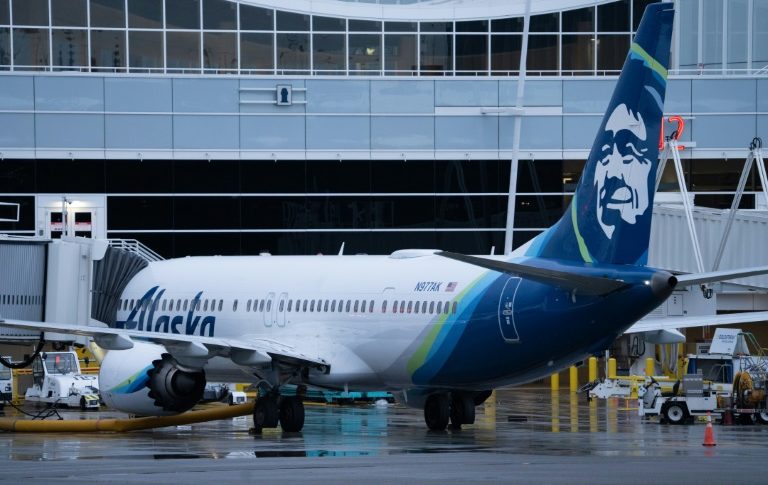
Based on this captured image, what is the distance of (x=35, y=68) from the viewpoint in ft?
155

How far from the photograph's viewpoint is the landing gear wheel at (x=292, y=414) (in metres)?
28.0

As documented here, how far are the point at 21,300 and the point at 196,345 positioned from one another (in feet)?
20.1

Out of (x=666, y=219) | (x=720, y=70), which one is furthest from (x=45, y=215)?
(x=720, y=70)

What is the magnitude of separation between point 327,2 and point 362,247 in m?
8.32

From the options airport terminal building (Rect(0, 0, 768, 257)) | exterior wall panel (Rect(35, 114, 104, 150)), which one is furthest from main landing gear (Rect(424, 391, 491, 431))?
exterior wall panel (Rect(35, 114, 104, 150))

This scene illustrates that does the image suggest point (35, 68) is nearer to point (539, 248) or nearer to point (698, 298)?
point (698, 298)

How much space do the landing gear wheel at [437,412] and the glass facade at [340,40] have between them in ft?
70.2

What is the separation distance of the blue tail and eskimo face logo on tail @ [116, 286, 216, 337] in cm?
1003

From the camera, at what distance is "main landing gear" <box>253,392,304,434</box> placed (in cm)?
2792

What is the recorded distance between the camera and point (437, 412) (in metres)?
29.2

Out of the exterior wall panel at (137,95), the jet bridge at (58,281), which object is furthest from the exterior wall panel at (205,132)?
the jet bridge at (58,281)

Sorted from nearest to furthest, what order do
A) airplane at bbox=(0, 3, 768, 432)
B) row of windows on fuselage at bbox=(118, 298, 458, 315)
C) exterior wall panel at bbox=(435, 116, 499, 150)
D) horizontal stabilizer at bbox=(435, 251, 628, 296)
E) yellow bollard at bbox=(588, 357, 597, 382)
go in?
1. horizontal stabilizer at bbox=(435, 251, 628, 296)
2. airplane at bbox=(0, 3, 768, 432)
3. row of windows on fuselage at bbox=(118, 298, 458, 315)
4. yellow bollard at bbox=(588, 357, 597, 382)
5. exterior wall panel at bbox=(435, 116, 499, 150)

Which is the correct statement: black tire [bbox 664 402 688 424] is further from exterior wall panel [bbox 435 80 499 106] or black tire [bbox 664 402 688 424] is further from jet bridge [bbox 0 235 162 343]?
exterior wall panel [bbox 435 80 499 106]

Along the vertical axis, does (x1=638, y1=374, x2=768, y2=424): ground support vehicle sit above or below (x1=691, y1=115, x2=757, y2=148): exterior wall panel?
below
